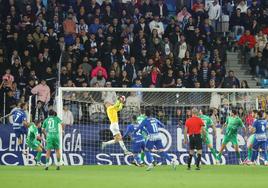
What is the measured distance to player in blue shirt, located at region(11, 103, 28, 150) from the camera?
1137 inches

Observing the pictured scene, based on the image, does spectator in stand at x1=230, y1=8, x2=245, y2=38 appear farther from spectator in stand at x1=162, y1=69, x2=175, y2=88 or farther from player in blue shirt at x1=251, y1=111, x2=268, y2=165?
player in blue shirt at x1=251, y1=111, x2=268, y2=165

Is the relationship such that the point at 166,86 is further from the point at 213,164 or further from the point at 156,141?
the point at 156,141

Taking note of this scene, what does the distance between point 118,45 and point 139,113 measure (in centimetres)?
380

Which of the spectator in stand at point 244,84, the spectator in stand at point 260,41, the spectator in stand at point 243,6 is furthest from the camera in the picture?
the spectator in stand at point 243,6

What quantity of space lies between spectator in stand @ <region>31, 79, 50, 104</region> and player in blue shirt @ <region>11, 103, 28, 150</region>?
83 cm

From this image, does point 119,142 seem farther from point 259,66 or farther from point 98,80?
point 259,66

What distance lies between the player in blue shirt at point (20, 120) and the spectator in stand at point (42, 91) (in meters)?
0.83

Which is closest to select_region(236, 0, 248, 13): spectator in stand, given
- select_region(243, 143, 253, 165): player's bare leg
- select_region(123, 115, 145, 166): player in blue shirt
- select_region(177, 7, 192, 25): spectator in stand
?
select_region(177, 7, 192, 25): spectator in stand

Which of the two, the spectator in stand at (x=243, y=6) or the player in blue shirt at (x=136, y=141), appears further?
the spectator in stand at (x=243, y=6)

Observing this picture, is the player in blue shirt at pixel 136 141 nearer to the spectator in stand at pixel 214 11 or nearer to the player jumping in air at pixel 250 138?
the player jumping in air at pixel 250 138

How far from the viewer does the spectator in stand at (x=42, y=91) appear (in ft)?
97.8

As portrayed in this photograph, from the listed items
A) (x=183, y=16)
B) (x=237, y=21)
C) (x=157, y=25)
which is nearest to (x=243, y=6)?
(x=237, y=21)

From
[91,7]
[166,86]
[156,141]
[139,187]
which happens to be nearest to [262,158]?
[166,86]

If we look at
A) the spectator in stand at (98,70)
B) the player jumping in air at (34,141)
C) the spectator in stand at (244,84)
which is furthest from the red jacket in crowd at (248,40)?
the player jumping in air at (34,141)
